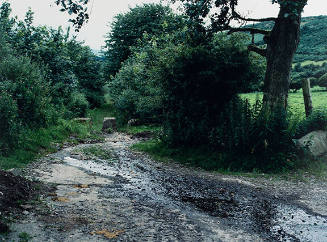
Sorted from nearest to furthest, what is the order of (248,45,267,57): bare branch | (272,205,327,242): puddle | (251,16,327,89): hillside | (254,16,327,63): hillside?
(272,205,327,242): puddle, (248,45,267,57): bare branch, (251,16,327,89): hillside, (254,16,327,63): hillside

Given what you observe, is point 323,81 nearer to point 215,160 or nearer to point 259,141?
point 259,141

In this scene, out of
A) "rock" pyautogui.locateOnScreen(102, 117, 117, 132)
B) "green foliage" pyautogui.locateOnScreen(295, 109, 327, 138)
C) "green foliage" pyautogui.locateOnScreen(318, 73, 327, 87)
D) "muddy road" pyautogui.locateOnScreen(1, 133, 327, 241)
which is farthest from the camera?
"rock" pyautogui.locateOnScreen(102, 117, 117, 132)

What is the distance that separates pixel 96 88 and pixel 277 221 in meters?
39.6

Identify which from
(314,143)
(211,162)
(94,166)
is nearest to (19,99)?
(94,166)

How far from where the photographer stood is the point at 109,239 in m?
4.98

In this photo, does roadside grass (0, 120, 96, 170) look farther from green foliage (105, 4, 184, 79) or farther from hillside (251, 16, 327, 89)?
green foliage (105, 4, 184, 79)

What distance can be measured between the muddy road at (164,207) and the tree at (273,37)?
12.0 ft

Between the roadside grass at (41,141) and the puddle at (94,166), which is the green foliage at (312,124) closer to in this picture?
the puddle at (94,166)

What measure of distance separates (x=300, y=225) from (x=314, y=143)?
17.5ft

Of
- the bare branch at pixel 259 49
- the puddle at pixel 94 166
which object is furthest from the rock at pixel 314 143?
the puddle at pixel 94 166

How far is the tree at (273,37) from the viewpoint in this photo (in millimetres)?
11281

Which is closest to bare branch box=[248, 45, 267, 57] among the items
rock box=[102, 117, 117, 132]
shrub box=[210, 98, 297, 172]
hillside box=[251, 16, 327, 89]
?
shrub box=[210, 98, 297, 172]

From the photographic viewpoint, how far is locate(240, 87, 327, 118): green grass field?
11.7 m

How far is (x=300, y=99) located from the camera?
64.3ft
